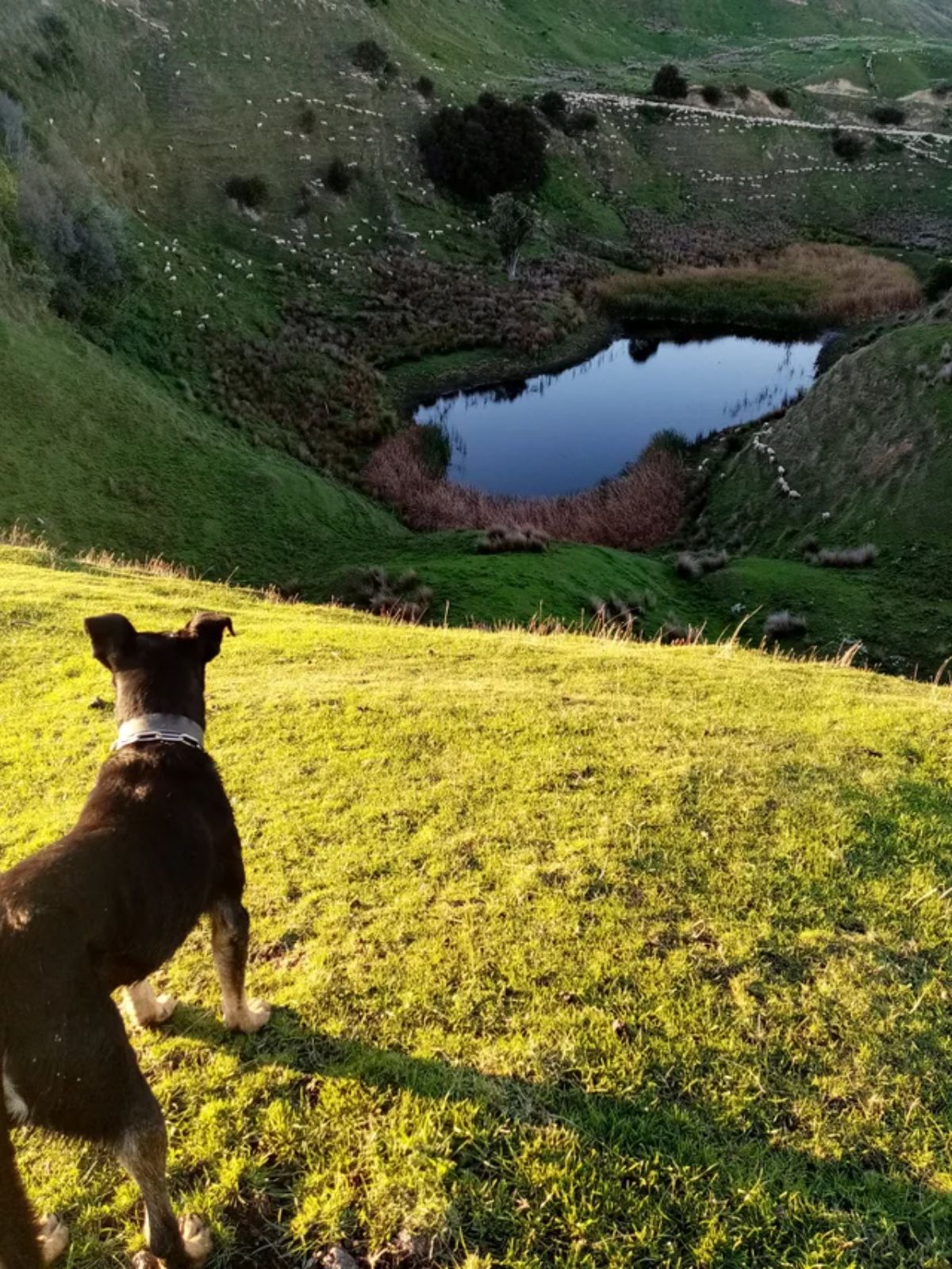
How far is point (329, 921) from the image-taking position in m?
6.06

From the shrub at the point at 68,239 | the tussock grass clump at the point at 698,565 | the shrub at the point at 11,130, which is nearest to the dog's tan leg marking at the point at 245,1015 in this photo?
the tussock grass clump at the point at 698,565

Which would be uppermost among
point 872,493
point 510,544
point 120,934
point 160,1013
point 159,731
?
point 159,731

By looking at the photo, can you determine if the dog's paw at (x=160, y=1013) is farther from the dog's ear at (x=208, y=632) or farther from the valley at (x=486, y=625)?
the dog's ear at (x=208, y=632)

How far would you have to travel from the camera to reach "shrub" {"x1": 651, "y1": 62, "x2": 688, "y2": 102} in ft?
268

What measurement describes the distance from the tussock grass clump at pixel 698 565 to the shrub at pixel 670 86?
3081 inches

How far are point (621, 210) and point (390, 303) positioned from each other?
108 feet

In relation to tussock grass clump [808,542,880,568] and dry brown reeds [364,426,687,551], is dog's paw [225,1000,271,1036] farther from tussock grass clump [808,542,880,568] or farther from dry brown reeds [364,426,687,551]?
dry brown reeds [364,426,687,551]

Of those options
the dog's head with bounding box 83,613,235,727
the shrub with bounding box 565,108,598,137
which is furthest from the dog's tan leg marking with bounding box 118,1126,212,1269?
the shrub with bounding box 565,108,598,137

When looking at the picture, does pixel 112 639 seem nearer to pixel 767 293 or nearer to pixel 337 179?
pixel 337 179

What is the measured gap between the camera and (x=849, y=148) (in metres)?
80.2

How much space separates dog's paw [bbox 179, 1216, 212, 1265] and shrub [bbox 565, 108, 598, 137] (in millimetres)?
85754

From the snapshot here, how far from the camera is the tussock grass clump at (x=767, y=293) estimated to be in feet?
192

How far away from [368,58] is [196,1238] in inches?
3059

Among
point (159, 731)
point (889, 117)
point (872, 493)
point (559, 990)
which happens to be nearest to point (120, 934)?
point (159, 731)
